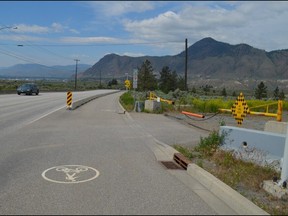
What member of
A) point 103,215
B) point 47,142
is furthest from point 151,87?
point 103,215

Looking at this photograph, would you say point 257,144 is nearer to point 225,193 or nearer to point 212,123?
point 225,193

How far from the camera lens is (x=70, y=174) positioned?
302 inches

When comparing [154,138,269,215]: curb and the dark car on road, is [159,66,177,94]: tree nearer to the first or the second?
the dark car on road

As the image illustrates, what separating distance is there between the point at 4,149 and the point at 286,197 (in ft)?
22.6

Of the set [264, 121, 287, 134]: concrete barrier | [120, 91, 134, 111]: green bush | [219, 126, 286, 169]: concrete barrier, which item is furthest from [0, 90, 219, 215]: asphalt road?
[120, 91, 134, 111]: green bush

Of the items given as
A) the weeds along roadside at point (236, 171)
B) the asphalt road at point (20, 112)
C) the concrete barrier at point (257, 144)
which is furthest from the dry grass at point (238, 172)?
the asphalt road at point (20, 112)

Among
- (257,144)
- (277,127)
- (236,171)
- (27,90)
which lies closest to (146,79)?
(27,90)

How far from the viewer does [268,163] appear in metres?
8.27

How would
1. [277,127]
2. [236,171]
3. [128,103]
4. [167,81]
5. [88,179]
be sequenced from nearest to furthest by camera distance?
[88,179]
[236,171]
[277,127]
[128,103]
[167,81]

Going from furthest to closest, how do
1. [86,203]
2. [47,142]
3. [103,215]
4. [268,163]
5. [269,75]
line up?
[269,75]
[47,142]
[268,163]
[86,203]
[103,215]

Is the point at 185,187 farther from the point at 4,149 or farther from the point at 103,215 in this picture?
the point at 4,149

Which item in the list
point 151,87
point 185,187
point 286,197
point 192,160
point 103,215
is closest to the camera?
point 103,215

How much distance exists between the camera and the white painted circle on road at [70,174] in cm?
723

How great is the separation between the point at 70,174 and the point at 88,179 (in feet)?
1.73
